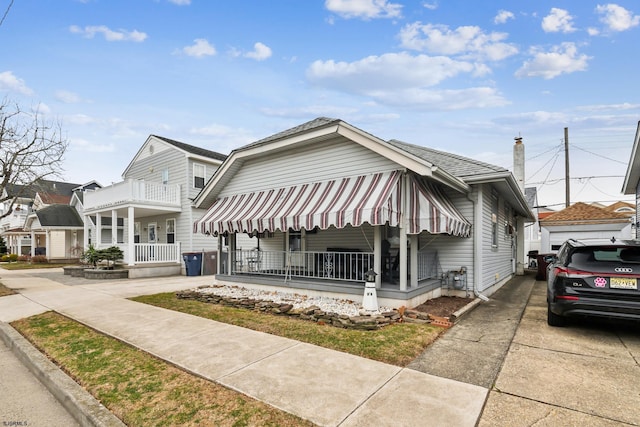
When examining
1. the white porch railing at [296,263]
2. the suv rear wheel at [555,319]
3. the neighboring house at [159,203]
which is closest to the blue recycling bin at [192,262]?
the neighboring house at [159,203]

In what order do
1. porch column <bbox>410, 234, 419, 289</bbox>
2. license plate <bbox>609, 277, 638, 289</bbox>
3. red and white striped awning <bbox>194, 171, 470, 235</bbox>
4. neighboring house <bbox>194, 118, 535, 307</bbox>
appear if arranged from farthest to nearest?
1. porch column <bbox>410, 234, 419, 289</bbox>
2. neighboring house <bbox>194, 118, 535, 307</bbox>
3. red and white striped awning <bbox>194, 171, 470, 235</bbox>
4. license plate <bbox>609, 277, 638, 289</bbox>

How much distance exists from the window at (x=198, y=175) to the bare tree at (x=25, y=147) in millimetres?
6184

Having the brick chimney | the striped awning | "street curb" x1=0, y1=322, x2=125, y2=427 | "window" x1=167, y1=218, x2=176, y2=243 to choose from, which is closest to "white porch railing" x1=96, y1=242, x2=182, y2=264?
"window" x1=167, y1=218, x2=176, y2=243

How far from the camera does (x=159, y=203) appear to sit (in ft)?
58.5

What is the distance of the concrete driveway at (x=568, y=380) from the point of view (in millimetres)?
3146

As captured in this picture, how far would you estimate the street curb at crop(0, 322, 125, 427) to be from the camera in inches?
129

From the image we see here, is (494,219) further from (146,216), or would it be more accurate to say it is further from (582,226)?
(146,216)

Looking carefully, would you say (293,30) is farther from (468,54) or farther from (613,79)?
(613,79)

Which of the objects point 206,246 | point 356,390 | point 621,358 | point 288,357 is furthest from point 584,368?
point 206,246

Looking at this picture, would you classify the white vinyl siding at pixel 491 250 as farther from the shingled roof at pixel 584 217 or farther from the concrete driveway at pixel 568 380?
the shingled roof at pixel 584 217

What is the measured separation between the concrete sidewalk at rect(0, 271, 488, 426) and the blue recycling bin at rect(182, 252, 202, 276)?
966 cm

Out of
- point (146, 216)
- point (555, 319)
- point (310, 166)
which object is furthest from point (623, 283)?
point (146, 216)

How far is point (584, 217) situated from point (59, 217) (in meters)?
41.1

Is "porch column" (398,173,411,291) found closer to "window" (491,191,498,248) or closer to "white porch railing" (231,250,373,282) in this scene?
"white porch railing" (231,250,373,282)
